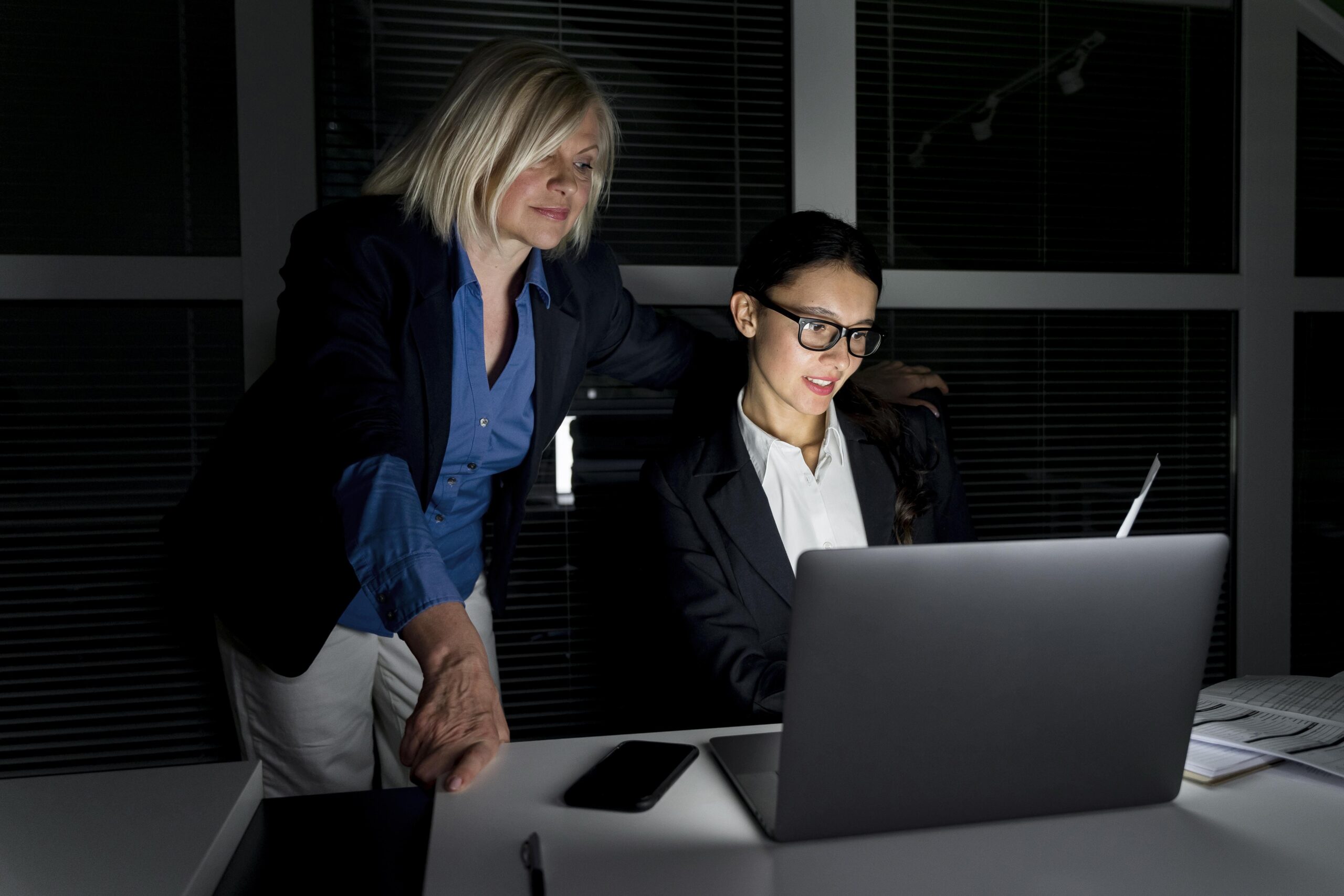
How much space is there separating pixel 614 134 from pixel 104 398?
1308mm

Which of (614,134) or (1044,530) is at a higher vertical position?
(614,134)

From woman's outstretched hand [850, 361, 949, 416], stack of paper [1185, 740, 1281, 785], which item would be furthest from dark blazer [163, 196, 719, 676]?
stack of paper [1185, 740, 1281, 785]

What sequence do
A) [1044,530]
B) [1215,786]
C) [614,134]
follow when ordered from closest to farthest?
[1215,786], [614,134], [1044,530]

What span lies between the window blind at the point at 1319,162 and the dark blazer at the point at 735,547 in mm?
1604

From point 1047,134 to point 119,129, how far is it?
225cm

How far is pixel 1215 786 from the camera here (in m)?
0.94

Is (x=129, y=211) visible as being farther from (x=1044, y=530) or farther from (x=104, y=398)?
(x=1044, y=530)

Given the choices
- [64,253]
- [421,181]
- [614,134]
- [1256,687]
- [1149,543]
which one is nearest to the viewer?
[1149,543]

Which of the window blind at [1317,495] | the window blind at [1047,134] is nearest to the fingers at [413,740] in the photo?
the window blind at [1047,134]

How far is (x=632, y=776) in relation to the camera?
926mm

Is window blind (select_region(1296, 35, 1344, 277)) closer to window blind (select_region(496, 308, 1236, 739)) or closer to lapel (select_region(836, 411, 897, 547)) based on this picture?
window blind (select_region(496, 308, 1236, 739))

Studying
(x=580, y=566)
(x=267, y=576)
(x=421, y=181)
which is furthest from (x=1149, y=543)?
(x=580, y=566)

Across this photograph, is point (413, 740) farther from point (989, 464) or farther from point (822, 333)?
point (989, 464)

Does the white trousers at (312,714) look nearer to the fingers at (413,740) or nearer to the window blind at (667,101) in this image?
the fingers at (413,740)
